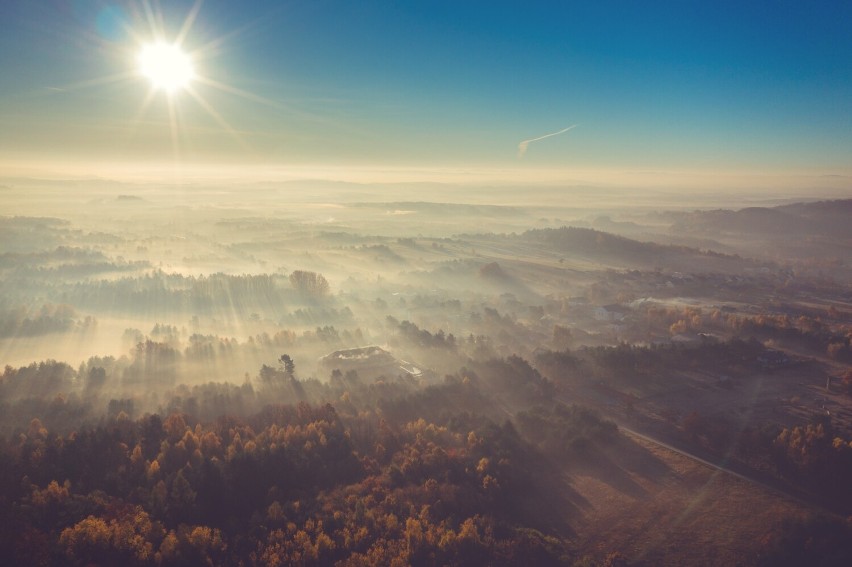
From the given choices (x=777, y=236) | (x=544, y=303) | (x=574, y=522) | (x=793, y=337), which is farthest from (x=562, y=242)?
(x=574, y=522)

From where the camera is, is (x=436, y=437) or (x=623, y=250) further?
(x=623, y=250)

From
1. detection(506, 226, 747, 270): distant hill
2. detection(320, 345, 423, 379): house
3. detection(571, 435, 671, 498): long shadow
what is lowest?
detection(571, 435, 671, 498): long shadow

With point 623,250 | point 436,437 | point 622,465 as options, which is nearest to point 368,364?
point 436,437

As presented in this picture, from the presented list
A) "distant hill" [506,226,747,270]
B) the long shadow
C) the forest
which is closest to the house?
the forest

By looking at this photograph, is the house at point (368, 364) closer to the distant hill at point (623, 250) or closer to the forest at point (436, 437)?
the forest at point (436, 437)

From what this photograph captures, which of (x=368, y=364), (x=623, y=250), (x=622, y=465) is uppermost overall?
(x=623, y=250)

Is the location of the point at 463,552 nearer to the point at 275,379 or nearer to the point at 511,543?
the point at 511,543

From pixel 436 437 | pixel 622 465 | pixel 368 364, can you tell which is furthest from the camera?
pixel 368 364

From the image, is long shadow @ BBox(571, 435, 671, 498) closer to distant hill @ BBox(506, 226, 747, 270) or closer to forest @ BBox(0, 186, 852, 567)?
forest @ BBox(0, 186, 852, 567)

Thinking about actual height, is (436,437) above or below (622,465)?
above

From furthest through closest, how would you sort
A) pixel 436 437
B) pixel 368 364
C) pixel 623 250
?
pixel 623 250 → pixel 368 364 → pixel 436 437

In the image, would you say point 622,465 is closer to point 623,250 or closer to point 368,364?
point 368,364
